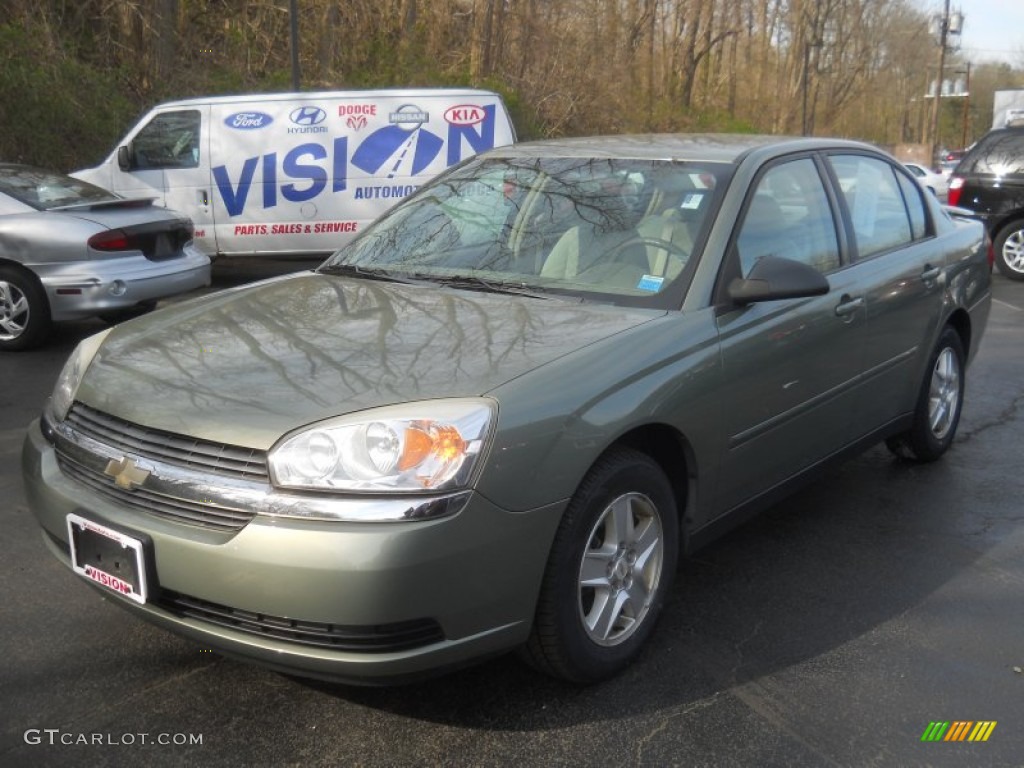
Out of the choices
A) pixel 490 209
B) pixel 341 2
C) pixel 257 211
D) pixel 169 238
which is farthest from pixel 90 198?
pixel 341 2

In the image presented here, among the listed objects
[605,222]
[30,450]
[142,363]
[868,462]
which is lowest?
[868,462]

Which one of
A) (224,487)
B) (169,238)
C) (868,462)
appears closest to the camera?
(224,487)

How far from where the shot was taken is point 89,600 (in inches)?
139

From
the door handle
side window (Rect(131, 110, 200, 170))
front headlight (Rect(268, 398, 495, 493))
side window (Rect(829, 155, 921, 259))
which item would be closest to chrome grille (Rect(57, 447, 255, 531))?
front headlight (Rect(268, 398, 495, 493))

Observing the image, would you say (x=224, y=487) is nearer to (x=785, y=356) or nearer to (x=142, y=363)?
(x=142, y=363)

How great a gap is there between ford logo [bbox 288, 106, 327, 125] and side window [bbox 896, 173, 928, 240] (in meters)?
6.86

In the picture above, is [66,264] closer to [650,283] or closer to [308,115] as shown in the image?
[308,115]

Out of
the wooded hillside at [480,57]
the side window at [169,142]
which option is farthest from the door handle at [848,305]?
the wooded hillside at [480,57]

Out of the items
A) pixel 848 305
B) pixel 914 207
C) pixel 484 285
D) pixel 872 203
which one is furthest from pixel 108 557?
pixel 914 207

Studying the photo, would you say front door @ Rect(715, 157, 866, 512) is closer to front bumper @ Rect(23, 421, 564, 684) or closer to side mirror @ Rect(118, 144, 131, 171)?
front bumper @ Rect(23, 421, 564, 684)

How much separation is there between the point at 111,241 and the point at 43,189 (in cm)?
97

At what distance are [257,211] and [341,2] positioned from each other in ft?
43.7

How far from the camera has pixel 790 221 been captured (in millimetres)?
3990

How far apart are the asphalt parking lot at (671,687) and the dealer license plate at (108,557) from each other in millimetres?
400
